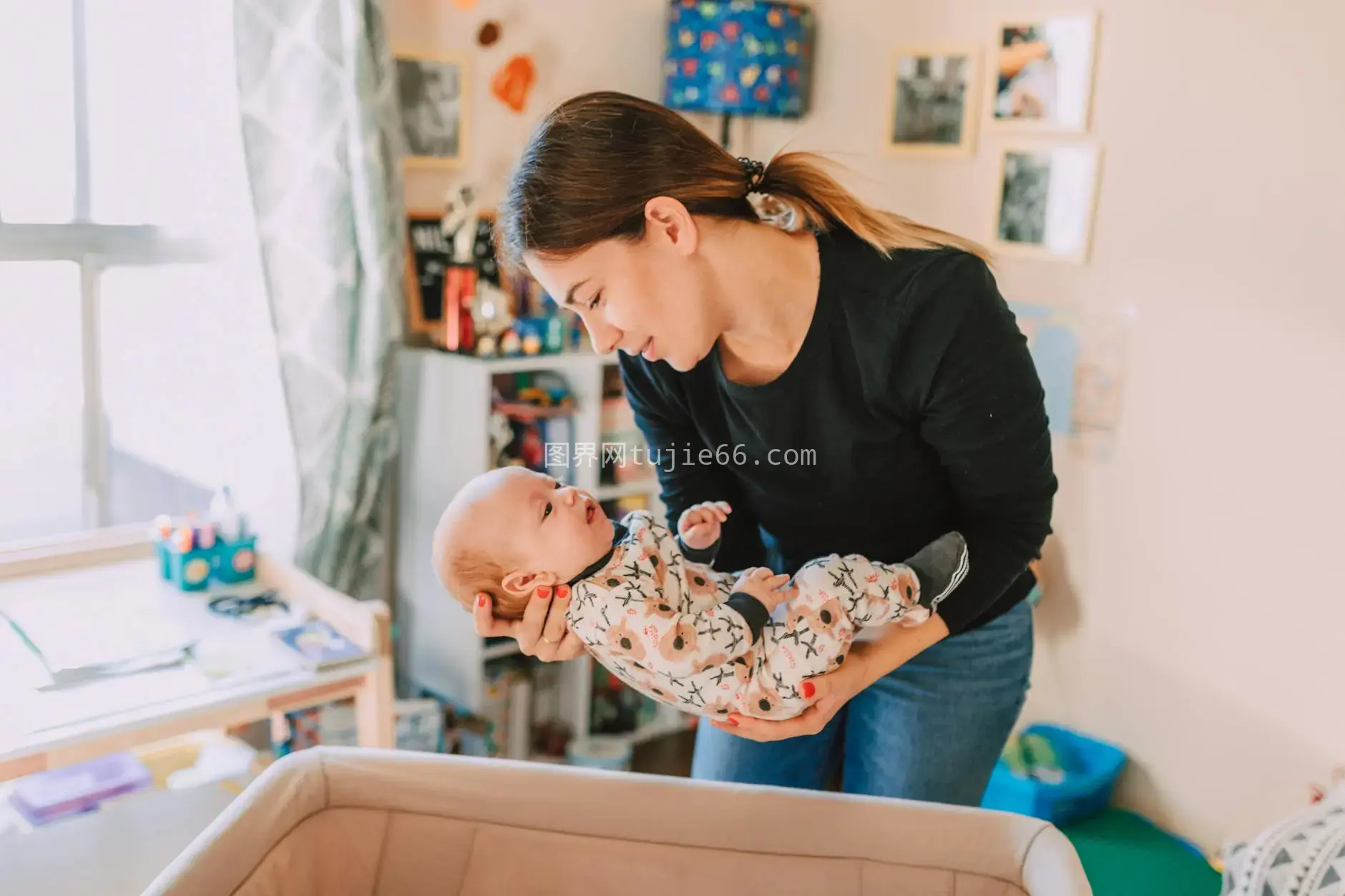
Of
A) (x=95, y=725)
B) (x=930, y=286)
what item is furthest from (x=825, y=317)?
(x=95, y=725)

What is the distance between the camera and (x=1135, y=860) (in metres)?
2.33

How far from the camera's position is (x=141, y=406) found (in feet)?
7.74

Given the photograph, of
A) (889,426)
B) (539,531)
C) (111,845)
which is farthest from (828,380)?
(111,845)

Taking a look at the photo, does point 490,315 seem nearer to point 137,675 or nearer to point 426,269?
point 426,269

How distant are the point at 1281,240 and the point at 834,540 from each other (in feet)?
4.13

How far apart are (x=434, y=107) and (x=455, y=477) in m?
0.79

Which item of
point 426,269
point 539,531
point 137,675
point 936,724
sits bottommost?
point 137,675

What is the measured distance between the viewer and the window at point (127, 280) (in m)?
2.16

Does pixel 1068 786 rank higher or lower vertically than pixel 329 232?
lower

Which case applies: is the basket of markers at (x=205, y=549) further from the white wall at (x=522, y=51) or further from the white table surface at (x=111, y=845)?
the white wall at (x=522, y=51)

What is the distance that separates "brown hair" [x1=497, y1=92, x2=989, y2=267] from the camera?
117cm

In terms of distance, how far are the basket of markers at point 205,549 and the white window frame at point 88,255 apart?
144mm

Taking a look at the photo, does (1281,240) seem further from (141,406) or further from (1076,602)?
(141,406)

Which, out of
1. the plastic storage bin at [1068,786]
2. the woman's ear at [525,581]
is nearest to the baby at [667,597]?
the woman's ear at [525,581]
